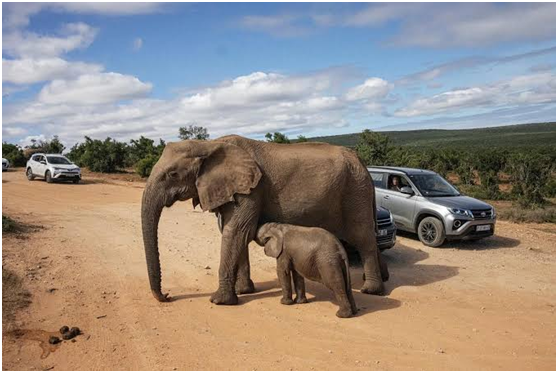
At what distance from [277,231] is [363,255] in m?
1.96

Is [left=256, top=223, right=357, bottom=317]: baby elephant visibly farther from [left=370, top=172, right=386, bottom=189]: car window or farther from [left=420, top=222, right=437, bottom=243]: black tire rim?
[left=370, top=172, right=386, bottom=189]: car window

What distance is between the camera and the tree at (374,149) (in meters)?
28.9

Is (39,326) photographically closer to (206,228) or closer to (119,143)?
(206,228)

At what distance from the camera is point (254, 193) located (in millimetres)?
7664

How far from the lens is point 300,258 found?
282 inches

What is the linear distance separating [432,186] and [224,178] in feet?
26.3

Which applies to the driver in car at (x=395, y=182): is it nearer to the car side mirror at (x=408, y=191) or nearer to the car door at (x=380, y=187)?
the car door at (x=380, y=187)

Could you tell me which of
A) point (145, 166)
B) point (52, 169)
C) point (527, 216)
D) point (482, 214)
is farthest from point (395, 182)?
point (145, 166)

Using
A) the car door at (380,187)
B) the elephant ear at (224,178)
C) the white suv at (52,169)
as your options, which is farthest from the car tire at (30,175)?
the elephant ear at (224,178)

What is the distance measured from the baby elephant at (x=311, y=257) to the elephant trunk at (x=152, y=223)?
5.24ft

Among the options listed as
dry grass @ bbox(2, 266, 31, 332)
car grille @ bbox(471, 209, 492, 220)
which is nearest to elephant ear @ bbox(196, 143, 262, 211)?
dry grass @ bbox(2, 266, 31, 332)

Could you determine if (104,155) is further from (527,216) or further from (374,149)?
(527,216)

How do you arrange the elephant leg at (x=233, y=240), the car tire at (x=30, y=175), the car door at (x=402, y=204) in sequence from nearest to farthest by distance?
the elephant leg at (x=233, y=240)
the car door at (x=402, y=204)
the car tire at (x=30, y=175)

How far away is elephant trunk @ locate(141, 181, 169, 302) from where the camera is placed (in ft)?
24.5
